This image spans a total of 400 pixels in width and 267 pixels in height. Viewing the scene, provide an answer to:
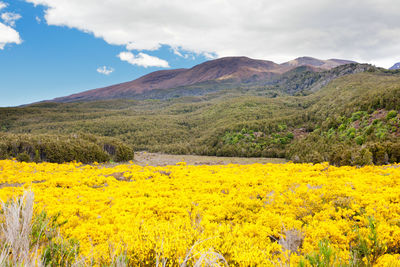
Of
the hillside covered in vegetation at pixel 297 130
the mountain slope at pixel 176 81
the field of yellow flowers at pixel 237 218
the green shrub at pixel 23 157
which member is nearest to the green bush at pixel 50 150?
the green shrub at pixel 23 157

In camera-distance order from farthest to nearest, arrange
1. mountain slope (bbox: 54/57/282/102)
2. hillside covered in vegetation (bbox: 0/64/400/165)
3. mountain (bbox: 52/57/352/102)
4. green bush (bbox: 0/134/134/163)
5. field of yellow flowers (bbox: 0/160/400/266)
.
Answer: mountain slope (bbox: 54/57/282/102)
mountain (bbox: 52/57/352/102)
green bush (bbox: 0/134/134/163)
hillside covered in vegetation (bbox: 0/64/400/165)
field of yellow flowers (bbox: 0/160/400/266)

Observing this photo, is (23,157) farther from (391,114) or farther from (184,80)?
(184,80)

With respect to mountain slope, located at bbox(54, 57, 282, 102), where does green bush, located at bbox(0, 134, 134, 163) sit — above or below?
below

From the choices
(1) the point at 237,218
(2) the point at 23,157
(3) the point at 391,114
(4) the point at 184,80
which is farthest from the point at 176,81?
(1) the point at 237,218

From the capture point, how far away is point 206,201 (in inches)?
282

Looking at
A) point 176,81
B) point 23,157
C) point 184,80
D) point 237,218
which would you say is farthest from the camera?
point 176,81

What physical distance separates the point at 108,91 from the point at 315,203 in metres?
196

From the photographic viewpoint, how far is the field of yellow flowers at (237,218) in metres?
3.66

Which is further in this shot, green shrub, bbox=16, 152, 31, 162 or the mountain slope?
the mountain slope

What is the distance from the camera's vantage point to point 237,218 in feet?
19.4

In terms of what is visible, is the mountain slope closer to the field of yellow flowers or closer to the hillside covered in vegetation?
the hillside covered in vegetation

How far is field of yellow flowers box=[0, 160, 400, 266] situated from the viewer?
3.66m

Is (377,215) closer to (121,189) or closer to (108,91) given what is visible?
(121,189)

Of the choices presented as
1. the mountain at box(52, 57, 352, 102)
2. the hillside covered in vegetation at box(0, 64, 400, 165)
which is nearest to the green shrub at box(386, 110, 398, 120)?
the hillside covered in vegetation at box(0, 64, 400, 165)
